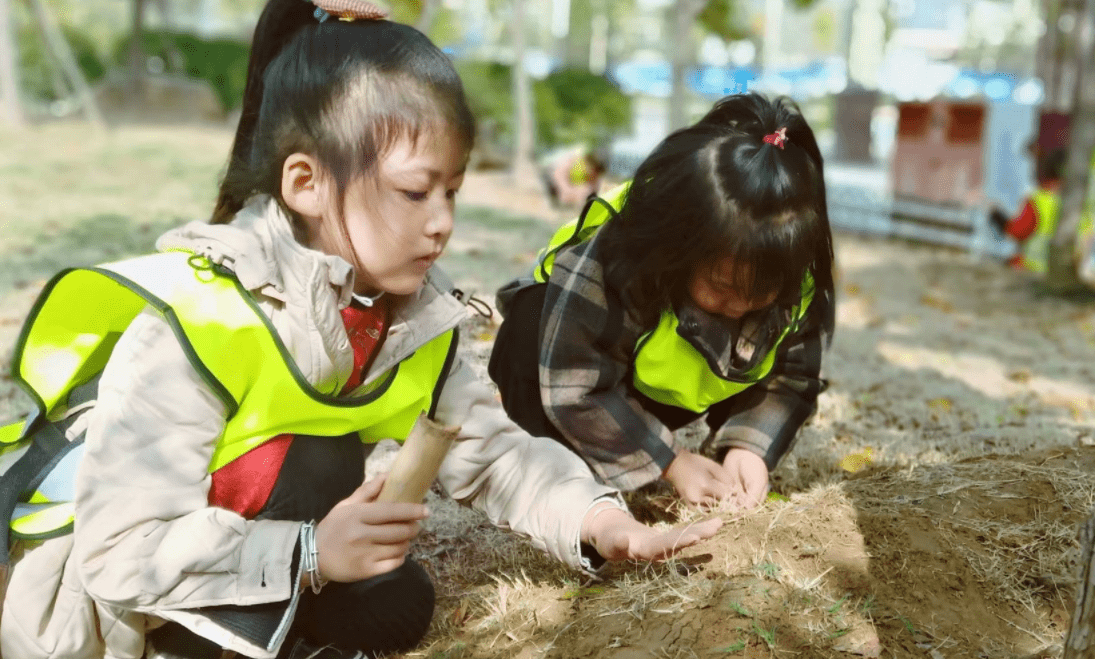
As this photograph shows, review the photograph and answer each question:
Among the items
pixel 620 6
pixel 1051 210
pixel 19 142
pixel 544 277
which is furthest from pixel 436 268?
pixel 620 6

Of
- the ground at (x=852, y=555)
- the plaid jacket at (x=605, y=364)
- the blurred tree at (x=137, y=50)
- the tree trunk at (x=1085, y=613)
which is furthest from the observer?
the blurred tree at (x=137, y=50)

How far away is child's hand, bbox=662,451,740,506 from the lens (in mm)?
2330

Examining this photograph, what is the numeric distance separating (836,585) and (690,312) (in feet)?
2.35

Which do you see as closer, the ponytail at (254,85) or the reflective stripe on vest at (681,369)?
the ponytail at (254,85)

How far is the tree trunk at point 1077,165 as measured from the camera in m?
7.04

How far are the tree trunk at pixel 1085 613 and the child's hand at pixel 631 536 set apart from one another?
594mm

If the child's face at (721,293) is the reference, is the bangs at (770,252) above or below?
above

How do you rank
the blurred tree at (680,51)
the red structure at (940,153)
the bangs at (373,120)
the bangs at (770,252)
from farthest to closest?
the blurred tree at (680,51) < the red structure at (940,153) < the bangs at (770,252) < the bangs at (373,120)

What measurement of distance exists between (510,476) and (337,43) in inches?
34.2

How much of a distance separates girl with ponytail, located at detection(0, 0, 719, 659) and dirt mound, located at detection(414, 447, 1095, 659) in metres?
0.14

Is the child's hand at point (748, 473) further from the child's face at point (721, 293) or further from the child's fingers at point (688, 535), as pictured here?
the child's fingers at point (688, 535)

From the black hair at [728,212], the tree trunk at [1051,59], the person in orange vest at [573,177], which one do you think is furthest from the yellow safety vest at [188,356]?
the tree trunk at [1051,59]

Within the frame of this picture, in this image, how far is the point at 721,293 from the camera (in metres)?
2.22

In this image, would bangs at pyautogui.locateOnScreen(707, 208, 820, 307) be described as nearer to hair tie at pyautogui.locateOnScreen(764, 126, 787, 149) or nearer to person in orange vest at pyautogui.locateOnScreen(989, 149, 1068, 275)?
hair tie at pyautogui.locateOnScreen(764, 126, 787, 149)
